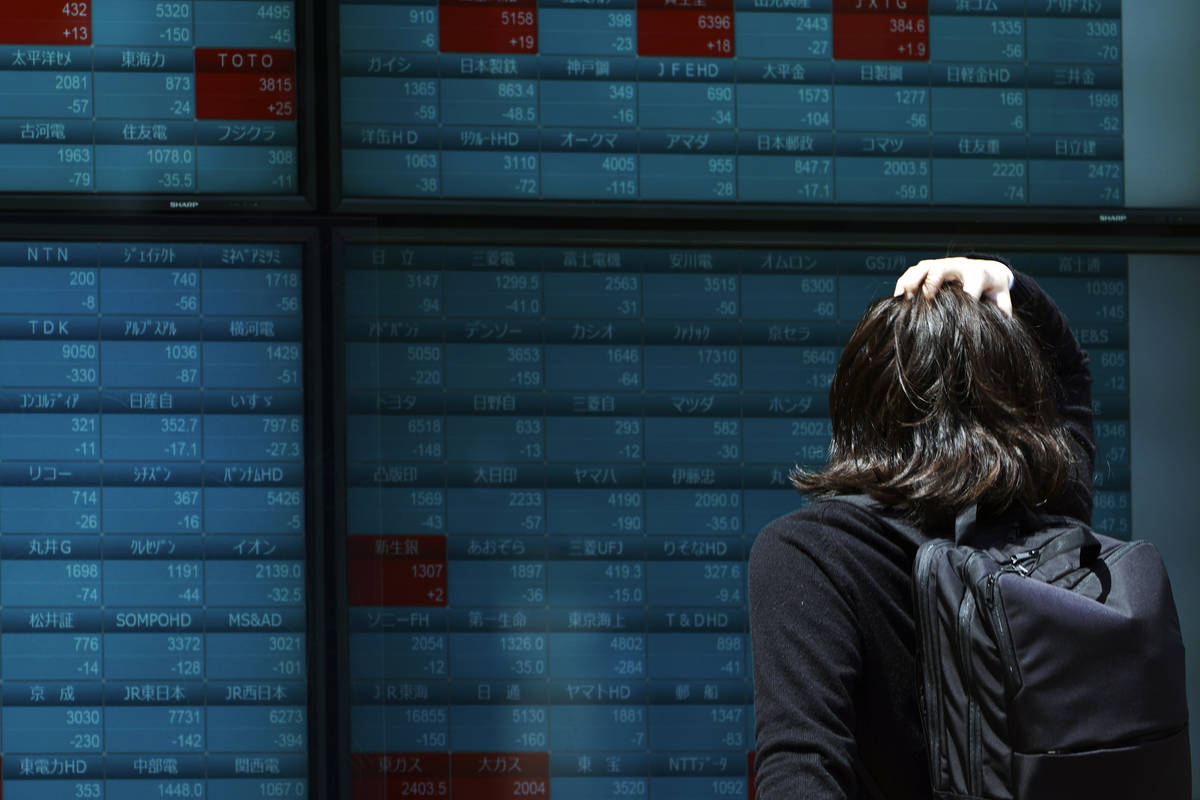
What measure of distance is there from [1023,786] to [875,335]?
0.53 metres

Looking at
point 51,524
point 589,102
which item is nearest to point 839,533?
point 589,102

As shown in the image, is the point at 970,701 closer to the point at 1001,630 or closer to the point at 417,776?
the point at 1001,630

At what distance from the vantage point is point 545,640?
2.63m

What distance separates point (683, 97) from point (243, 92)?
37.7 inches

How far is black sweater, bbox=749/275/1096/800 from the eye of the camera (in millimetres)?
1243

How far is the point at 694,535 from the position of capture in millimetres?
2686

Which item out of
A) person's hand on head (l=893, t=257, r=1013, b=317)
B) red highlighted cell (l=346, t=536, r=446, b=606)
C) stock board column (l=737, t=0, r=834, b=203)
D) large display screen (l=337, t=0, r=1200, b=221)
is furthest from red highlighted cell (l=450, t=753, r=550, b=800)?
person's hand on head (l=893, t=257, r=1013, b=317)

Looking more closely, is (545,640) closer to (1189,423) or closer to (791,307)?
(791,307)

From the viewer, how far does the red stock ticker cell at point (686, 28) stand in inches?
104

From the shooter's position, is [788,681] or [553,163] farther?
[553,163]

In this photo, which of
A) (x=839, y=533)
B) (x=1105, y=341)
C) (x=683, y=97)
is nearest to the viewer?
(x=839, y=533)

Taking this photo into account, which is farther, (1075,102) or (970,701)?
(1075,102)

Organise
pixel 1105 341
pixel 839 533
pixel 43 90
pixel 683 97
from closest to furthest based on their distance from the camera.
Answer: pixel 839 533
pixel 43 90
pixel 683 97
pixel 1105 341

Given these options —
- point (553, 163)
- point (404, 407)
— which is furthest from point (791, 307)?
point (404, 407)
